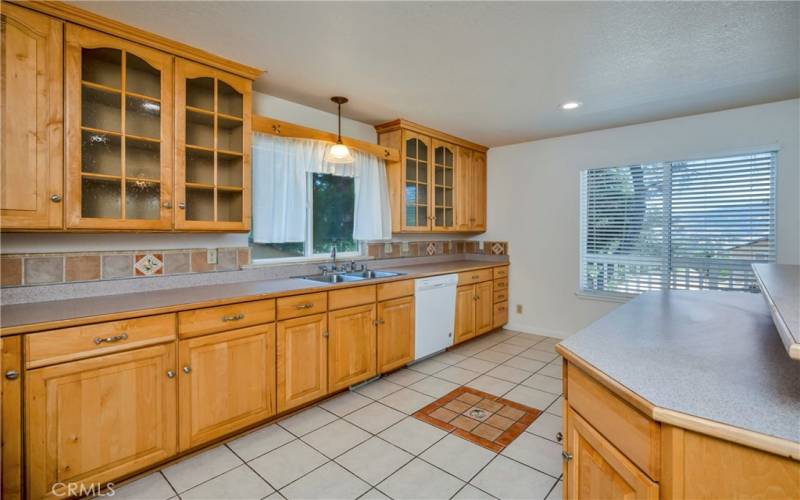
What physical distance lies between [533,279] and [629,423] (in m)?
3.76

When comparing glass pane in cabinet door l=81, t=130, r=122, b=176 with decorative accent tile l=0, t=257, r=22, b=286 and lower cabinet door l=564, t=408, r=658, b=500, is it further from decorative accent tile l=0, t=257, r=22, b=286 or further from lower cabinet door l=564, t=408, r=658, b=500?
lower cabinet door l=564, t=408, r=658, b=500

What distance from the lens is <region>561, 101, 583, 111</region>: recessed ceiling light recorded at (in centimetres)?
317

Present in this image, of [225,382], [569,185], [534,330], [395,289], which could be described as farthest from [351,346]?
[569,185]

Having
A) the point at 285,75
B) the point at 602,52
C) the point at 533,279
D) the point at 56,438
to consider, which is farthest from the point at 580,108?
the point at 56,438

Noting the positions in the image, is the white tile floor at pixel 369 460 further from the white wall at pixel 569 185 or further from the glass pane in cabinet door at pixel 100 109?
the glass pane in cabinet door at pixel 100 109

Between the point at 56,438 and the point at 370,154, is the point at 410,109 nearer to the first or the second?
the point at 370,154

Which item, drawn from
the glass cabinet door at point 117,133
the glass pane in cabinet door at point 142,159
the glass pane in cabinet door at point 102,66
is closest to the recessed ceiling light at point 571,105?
the glass cabinet door at point 117,133

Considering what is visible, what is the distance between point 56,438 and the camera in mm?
1656

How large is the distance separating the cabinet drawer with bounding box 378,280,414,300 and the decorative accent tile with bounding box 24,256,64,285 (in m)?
2.04

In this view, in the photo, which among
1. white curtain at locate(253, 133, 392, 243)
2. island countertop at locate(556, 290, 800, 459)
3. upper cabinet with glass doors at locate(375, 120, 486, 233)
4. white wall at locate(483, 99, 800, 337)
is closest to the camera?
island countertop at locate(556, 290, 800, 459)

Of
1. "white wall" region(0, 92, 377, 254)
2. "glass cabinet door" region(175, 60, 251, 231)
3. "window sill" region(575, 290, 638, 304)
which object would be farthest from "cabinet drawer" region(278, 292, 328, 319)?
"window sill" region(575, 290, 638, 304)

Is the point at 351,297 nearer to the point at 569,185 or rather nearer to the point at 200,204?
the point at 200,204

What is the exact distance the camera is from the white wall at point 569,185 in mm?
3139

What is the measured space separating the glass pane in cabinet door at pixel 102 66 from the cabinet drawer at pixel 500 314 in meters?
4.09
